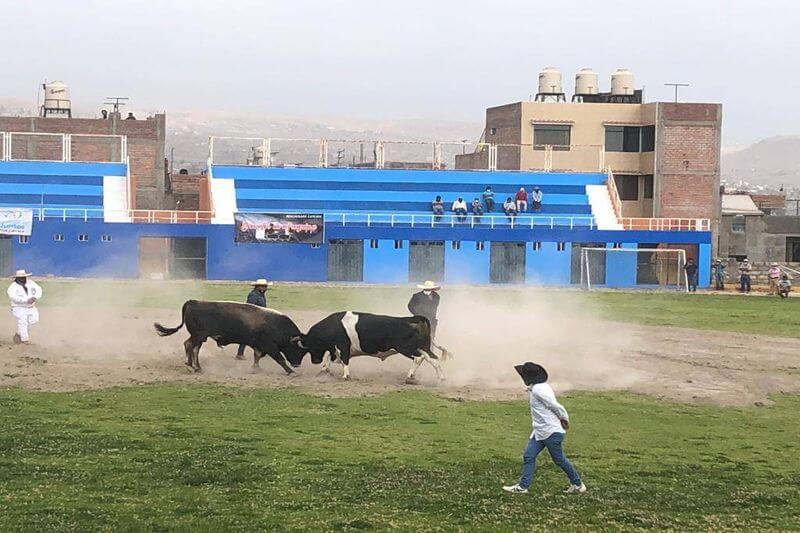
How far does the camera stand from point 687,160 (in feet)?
230

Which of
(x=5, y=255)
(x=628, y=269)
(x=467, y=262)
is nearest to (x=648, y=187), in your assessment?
(x=628, y=269)

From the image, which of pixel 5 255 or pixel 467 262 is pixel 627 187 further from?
pixel 5 255

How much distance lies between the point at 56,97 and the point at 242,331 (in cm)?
6538

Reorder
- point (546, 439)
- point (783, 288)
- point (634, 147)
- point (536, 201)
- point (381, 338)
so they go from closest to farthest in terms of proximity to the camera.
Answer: point (546, 439) < point (381, 338) < point (783, 288) < point (536, 201) < point (634, 147)

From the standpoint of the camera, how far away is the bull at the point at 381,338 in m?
22.3

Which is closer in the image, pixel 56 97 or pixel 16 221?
pixel 16 221

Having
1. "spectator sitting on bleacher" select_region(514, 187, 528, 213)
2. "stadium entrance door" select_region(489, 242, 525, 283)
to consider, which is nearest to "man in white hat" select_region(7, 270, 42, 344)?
"stadium entrance door" select_region(489, 242, 525, 283)

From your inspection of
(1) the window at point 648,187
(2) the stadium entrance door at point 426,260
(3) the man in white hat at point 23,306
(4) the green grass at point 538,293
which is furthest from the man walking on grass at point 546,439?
(1) the window at point 648,187

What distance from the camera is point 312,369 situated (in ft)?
77.0

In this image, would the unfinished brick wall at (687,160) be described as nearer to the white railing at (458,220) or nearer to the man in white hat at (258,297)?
the white railing at (458,220)

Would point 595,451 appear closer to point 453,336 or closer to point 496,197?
point 453,336

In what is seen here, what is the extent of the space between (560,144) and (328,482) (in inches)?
2441

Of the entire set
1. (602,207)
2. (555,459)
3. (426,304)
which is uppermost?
(602,207)

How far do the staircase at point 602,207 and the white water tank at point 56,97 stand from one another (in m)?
41.0
